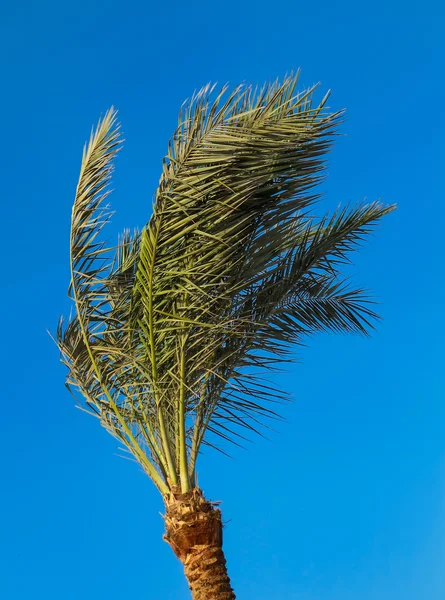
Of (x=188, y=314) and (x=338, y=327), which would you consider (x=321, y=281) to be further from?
(x=188, y=314)

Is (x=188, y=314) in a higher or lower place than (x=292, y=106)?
lower

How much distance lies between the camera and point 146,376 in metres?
7.79

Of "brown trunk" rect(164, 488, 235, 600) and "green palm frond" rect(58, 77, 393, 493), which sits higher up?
"green palm frond" rect(58, 77, 393, 493)

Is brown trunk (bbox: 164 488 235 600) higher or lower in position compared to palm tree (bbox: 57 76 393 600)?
lower

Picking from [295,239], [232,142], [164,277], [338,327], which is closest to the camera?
[232,142]

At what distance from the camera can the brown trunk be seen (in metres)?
7.39

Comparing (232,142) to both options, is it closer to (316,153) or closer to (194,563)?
(316,153)

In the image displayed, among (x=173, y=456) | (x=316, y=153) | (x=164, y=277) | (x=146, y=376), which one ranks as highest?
(x=316, y=153)

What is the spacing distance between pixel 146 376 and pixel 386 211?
3.23m

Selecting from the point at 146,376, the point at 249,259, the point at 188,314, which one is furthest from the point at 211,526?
the point at 249,259

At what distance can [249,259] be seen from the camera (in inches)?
306

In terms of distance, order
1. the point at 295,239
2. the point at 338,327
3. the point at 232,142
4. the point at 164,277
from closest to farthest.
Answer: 1. the point at 232,142
2. the point at 164,277
3. the point at 295,239
4. the point at 338,327

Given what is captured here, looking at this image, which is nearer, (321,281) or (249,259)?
(249,259)

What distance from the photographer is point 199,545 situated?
7.43 metres
